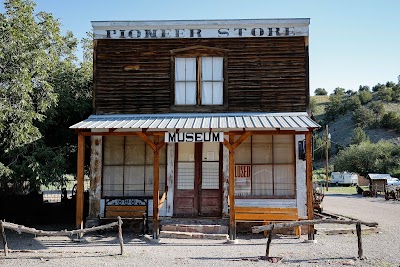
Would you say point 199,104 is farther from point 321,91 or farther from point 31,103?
point 321,91

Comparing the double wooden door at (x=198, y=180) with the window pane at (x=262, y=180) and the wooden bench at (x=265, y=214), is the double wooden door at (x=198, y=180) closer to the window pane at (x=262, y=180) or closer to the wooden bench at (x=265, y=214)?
the wooden bench at (x=265, y=214)

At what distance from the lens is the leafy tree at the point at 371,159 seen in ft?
158

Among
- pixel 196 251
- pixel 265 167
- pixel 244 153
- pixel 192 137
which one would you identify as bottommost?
pixel 196 251

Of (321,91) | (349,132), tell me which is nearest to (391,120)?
(349,132)

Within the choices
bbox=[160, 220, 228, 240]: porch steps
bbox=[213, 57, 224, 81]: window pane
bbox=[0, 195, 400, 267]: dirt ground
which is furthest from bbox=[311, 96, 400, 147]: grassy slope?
bbox=[0, 195, 400, 267]: dirt ground

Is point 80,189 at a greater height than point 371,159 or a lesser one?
lesser

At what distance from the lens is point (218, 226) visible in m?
11.2

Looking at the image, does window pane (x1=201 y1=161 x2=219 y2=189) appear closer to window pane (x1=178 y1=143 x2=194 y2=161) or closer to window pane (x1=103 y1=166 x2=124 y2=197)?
window pane (x1=178 y1=143 x2=194 y2=161)

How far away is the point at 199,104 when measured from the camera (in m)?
12.5

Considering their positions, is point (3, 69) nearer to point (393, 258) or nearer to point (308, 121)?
point (308, 121)

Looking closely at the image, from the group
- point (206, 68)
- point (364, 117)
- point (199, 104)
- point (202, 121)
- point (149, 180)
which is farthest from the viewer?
point (364, 117)

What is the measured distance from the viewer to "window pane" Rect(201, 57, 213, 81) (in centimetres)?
1258

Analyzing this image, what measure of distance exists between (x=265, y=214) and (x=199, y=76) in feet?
14.8

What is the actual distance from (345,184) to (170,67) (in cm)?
4260
